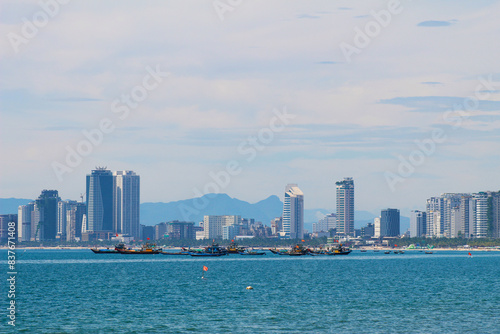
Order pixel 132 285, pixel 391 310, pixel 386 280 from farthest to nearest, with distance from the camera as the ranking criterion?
pixel 386 280 → pixel 132 285 → pixel 391 310

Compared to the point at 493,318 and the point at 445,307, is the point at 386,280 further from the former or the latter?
the point at 493,318

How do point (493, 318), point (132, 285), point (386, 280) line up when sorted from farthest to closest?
point (386, 280)
point (132, 285)
point (493, 318)

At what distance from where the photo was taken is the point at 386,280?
5561 inches

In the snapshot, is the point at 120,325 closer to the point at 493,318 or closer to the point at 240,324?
the point at 240,324

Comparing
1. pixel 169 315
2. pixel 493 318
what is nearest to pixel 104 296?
pixel 169 315

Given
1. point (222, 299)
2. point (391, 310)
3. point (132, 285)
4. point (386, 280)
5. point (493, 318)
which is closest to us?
point (493, 318)

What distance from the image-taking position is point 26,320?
79750 millimetres

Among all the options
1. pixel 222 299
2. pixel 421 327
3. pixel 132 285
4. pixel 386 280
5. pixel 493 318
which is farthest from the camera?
pixel 386 280

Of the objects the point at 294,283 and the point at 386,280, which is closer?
the point at 294,283

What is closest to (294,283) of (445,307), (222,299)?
(222,299)

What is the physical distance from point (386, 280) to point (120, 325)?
77.1 metres

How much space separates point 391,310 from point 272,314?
48.2 feet

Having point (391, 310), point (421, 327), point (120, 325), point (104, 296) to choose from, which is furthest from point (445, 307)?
point (104, 296)

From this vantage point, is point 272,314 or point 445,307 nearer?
point 272,314
